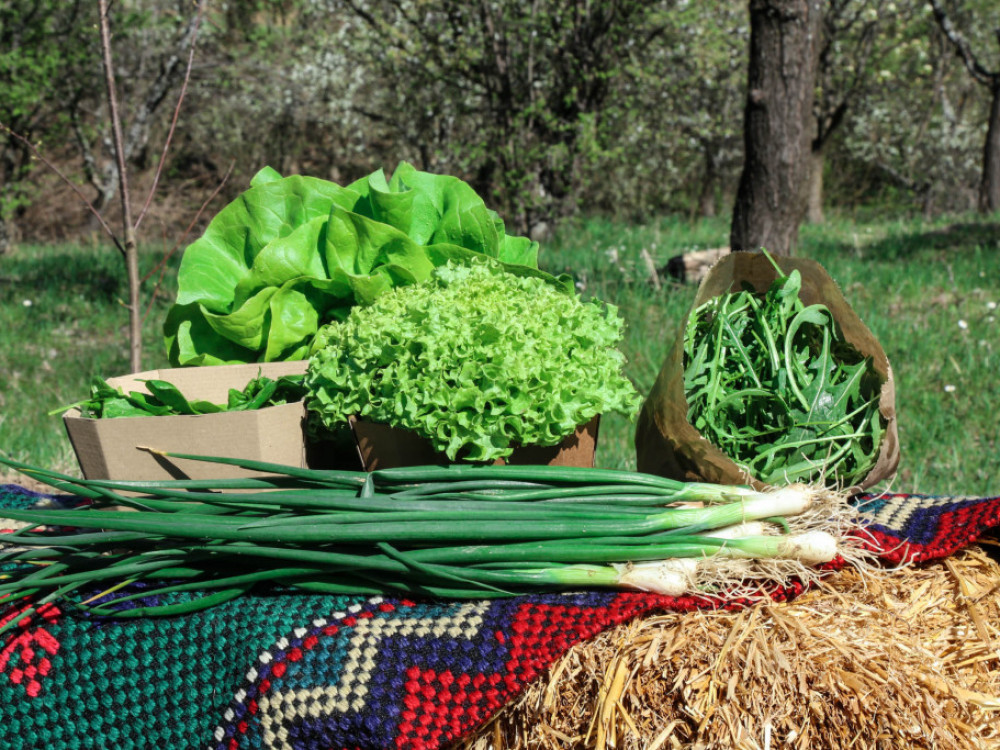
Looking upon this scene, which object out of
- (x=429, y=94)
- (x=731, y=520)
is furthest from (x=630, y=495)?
(x=429, y=94)

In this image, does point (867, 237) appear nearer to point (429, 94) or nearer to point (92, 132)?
point (429, 94)

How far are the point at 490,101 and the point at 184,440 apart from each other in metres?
6.99

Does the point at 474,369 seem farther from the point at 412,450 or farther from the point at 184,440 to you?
the point at 184,440

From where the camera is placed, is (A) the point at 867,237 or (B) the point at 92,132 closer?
(A) the point at 867,237

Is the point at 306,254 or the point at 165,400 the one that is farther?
the point at 306,254

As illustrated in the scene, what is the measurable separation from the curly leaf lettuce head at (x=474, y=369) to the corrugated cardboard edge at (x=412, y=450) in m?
0.03

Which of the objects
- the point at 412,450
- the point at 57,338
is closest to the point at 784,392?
the point at 412,450

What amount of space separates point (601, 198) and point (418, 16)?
6955 millimetres

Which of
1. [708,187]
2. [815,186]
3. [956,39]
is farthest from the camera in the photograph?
[708,187]

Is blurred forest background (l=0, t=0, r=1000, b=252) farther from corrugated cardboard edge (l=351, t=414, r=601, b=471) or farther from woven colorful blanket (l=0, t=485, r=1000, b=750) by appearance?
woven colorful blanket (l=0, t=485, r=1000, b=750)

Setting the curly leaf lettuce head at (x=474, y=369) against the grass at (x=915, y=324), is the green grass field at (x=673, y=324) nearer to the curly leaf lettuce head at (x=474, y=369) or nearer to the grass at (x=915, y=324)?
the grass at (x=915, y=324)

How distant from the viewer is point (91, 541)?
1374 millimetres

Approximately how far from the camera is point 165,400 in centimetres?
A: 170

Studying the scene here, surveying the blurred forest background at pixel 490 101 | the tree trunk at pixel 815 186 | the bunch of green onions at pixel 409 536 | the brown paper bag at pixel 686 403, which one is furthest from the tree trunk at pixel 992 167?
the bunch of green onions at pixel 409 536
